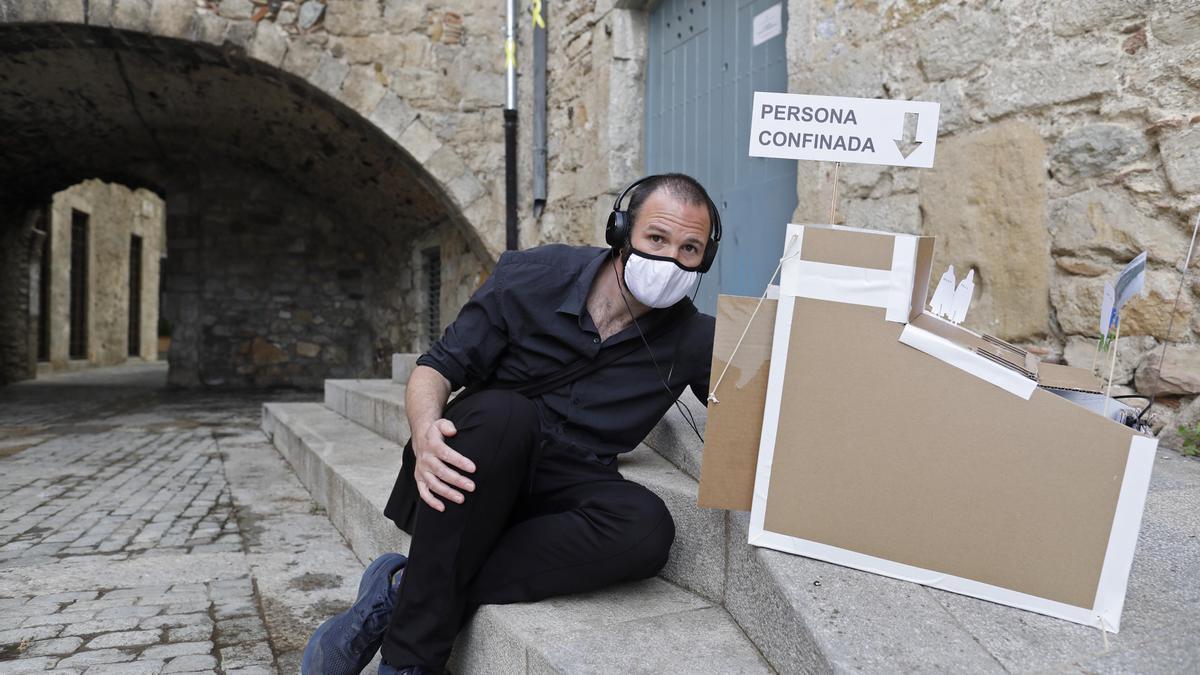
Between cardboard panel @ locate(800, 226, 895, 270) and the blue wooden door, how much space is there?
2662mm

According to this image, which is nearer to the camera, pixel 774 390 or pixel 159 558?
pixel 774 390

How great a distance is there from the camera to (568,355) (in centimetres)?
193

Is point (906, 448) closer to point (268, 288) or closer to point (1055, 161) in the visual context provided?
point (1055, 161)

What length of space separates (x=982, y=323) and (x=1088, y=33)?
989 mm

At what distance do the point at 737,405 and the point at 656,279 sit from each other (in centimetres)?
40

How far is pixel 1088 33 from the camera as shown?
267 cm

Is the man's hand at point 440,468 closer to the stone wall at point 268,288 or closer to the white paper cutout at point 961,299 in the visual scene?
the white paper cutout at point 961,299

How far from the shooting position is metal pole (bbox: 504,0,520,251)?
6.86 m

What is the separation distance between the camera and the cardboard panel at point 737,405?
1.54 meters

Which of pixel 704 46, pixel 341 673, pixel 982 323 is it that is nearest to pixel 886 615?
pixel 341 673

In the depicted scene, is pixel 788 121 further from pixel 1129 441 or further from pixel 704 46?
pixel 704 46

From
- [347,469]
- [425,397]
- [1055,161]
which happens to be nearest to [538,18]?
[347,469]

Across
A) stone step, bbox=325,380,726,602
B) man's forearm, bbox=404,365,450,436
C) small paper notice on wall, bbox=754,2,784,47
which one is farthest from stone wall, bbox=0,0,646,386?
Answer: man's forearm, bbox=404,365,450,436

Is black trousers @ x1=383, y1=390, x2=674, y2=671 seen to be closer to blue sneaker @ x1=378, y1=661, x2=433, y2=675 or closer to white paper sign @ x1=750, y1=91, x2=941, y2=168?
blue sneaker @ x1=378, y1=661, x2=433, y2=675
